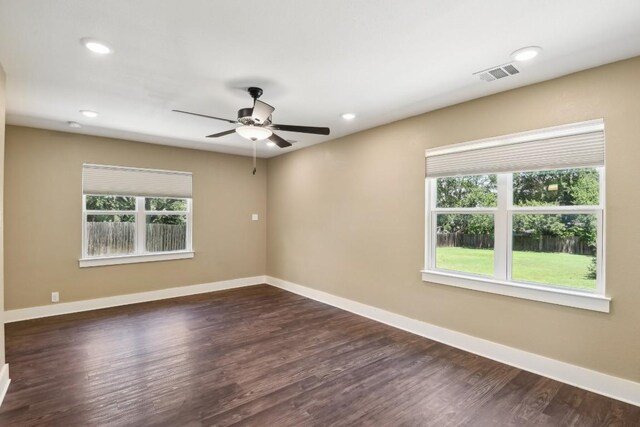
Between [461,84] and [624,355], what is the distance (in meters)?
2.53

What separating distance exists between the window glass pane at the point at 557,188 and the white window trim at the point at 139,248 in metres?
4.93

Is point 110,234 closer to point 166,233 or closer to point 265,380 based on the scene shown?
point 166,233

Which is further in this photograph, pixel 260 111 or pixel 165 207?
pixel 165 207

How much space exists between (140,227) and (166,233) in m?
0.41

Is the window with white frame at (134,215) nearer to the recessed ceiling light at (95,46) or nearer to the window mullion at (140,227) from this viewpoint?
the window mullion at (140,227)

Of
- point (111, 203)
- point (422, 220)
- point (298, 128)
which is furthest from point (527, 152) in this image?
point (111, 203)

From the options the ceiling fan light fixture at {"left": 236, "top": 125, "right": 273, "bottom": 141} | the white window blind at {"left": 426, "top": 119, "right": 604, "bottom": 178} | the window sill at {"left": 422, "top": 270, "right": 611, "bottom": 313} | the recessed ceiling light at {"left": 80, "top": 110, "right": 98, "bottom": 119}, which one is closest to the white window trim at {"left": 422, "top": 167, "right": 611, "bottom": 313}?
the window sill at {"left": 422, "top": 270, "right": 611, "bottom": 313}

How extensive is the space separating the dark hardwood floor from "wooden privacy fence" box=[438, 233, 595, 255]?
1.11m

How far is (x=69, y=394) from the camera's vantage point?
8.21 ft

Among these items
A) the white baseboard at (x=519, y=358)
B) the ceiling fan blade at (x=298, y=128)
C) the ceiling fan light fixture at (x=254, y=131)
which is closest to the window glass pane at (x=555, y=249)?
the white baseboard at (x=519, y=358)

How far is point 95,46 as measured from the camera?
230 centimetres

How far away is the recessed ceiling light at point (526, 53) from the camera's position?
2312mm

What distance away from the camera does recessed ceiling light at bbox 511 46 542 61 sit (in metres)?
2.31

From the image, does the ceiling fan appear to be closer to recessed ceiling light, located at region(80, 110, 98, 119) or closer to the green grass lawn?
recessed ceiling light, located at region(80, 110, 98, 119)
